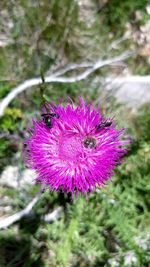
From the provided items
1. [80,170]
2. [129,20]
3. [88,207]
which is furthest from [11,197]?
[129,20]

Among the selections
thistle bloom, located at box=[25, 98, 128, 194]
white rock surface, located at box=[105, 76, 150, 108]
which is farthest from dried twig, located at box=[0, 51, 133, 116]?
thistle bloom, located at box=[25, 98, 128, 194]

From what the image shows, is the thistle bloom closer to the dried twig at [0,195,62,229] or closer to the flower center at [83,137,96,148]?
the flower center at [83,137,96,148]

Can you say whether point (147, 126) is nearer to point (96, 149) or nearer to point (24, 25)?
point (96, 149)

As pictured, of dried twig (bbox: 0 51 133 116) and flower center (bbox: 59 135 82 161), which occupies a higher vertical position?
dried twig (bbox: 0 51 133 116)

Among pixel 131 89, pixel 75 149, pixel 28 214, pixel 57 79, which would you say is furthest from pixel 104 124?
pixel 131 89

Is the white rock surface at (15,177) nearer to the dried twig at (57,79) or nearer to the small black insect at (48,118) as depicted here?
the dried twig at (57,79)

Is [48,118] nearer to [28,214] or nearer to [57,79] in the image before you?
[28,214]
